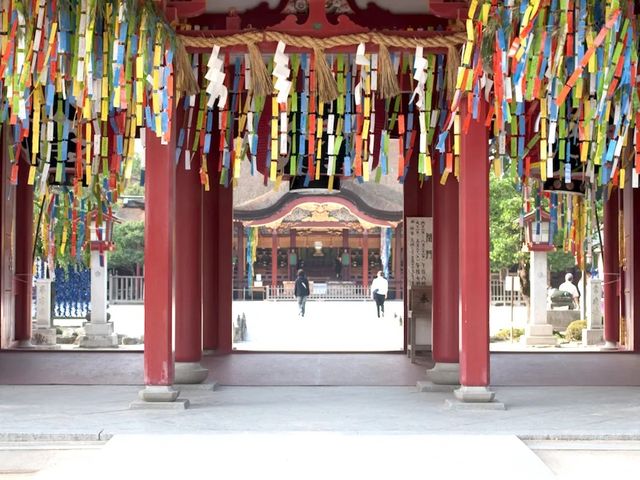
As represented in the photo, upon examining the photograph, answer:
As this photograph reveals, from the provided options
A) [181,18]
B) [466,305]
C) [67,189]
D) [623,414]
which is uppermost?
[181,18]

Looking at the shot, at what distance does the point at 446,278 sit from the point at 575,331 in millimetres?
11733

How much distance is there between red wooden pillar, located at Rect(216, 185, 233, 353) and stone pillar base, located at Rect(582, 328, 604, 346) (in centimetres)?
878

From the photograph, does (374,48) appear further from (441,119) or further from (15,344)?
(15,344)

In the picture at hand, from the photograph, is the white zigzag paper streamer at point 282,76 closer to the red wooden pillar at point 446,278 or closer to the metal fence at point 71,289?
the red wooden pillar at point 446,278

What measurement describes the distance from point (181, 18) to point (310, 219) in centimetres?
2539

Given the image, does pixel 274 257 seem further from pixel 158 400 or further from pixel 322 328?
pixel 158 400

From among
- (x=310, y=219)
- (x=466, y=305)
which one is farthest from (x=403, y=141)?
(x=310, y=219)

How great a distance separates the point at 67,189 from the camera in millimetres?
11430

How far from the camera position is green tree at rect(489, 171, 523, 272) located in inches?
959

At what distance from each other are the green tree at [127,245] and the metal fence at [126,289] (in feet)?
2.44

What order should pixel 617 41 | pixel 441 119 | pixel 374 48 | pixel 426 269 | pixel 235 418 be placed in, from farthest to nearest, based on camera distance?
1. pixel 426 269
2. pixel 441 119
3. pixel 374 48
4. pixel 235 418
5. pixel 617 41

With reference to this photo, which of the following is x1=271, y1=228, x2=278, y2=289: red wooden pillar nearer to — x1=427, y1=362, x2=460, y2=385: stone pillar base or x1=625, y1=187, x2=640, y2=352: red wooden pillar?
x1=625, y1=187, x2=640, y2=352: red wooden pillar

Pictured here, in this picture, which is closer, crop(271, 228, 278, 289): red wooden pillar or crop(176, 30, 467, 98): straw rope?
crop(176, 30, 467, 98): straw rope

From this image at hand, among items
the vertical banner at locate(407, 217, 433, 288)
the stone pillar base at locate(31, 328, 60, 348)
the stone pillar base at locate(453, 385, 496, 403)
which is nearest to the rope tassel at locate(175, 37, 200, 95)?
the stone pillar base at locate(453, 385, 496, 403)
